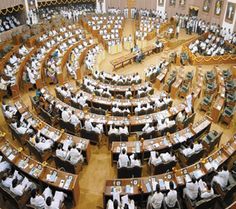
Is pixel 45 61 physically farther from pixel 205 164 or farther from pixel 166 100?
pixel 205 164

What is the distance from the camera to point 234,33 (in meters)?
23.2

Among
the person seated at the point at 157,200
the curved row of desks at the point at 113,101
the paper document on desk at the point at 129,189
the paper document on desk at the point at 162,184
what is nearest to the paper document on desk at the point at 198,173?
the paper document on desk at the point at 162,184

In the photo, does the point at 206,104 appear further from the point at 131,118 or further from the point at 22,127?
the point at 22,127

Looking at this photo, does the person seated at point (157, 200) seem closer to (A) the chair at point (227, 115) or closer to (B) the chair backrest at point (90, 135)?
(B) the chair backrest at point (90, 135)

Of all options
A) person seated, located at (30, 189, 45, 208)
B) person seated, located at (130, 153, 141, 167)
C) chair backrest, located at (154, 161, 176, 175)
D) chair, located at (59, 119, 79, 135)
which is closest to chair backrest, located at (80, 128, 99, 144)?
chair, located at (59, 119, 79, 135)

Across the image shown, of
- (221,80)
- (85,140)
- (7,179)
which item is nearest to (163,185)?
(85,140)

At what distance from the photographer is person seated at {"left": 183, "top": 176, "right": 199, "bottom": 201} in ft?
27.5

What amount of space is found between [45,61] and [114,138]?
1035 cm

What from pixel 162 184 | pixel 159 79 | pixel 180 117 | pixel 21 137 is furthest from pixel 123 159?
pixel 159 79

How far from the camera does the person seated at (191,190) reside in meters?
8.38

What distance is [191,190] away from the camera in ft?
27.7

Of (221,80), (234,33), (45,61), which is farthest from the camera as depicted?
(234,33)

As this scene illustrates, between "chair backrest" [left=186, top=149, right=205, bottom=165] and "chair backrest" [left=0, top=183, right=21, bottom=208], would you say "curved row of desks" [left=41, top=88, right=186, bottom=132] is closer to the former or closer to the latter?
"chair backrest" [left=186, top=149, right=205, bottom=165]

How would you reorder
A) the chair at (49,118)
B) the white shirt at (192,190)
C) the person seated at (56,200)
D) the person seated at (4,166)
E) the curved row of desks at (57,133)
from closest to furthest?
the person seated at (56,200), the white shirt at (192,190), the person seated at (4,166), the curved row of desks at (57,133), the chair at (49,118)
